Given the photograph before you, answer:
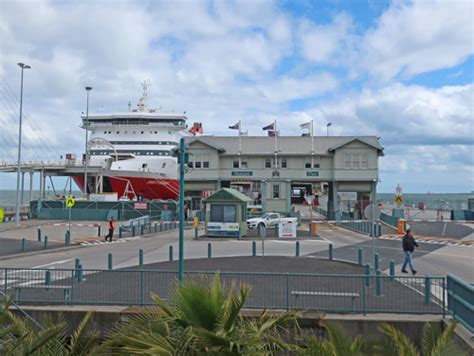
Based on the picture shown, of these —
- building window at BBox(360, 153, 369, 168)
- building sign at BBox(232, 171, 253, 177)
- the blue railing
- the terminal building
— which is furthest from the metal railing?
building window at BBox(360, 153, 369, 168)

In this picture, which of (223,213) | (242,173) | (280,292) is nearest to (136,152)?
(242,173)

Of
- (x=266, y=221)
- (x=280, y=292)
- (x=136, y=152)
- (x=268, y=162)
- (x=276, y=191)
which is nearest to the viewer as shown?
(x=280, y=292)

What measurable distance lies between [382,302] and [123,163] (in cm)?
5849

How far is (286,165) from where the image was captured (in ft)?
178

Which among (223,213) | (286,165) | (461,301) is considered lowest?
(461,301)

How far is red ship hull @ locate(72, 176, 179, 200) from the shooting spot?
63.9 m

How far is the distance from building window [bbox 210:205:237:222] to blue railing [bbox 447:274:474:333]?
22211 millimetres

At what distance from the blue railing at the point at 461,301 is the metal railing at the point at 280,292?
9.0 inches

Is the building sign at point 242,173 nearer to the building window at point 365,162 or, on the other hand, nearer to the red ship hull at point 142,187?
the building window at point 365,162

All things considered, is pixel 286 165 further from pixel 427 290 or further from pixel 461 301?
pixel 461 301

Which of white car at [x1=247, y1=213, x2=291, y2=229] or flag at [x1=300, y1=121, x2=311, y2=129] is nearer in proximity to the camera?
white car at [x1=247, y1=213, x2=291, y2=229]

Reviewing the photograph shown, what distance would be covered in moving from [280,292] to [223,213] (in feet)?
64.1

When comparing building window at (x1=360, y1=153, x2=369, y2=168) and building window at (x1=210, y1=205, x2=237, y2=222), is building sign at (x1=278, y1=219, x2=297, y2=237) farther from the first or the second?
building window at (x1=360, y1=153, x2=369, y2=168)

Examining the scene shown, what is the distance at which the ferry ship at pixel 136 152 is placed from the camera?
6429cm
